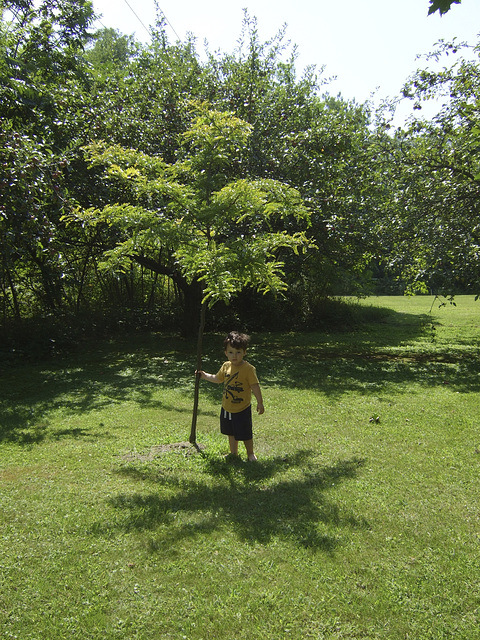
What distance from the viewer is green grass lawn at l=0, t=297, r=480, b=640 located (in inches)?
107

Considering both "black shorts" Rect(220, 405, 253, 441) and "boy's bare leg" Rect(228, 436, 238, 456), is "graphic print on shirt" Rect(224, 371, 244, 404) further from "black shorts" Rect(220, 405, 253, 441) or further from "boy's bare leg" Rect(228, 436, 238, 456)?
"boy's bare leg" Rect(228, 436, 238, 456)

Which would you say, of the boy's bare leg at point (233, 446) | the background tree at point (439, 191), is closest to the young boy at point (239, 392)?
the boy's bare leg at point (233, 446)

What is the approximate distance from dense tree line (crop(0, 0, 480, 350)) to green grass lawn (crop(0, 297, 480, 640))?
6.79 feet

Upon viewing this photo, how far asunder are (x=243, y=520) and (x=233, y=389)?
1.44 metres

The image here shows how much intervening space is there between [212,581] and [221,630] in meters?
0.39

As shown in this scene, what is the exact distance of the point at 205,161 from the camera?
5.11 metres

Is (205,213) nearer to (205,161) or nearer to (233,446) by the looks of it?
(205,161)

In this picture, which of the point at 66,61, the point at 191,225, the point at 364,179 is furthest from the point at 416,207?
the point at 66,61

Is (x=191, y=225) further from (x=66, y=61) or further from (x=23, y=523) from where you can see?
(x=66, y=61)

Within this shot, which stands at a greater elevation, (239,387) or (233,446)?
(239,387)

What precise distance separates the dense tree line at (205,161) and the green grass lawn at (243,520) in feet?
6.79

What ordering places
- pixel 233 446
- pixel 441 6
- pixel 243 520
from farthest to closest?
pixel 233 446, pixel 243 520, pixel 441 6

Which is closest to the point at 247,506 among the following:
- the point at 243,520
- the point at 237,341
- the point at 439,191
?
the point at 243,520

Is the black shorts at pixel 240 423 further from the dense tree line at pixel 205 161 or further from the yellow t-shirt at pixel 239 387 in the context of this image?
the dense tree line at pixel 205 161
